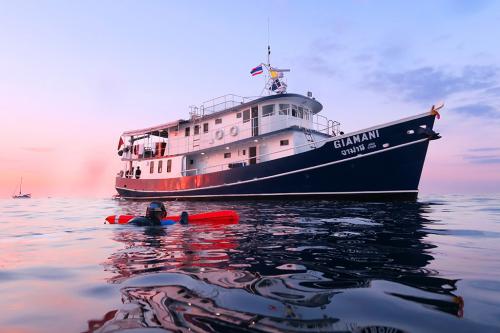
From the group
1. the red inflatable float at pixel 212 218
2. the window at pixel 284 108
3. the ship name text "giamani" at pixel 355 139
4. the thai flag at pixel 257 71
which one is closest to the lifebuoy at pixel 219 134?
the window at pixel 284 108

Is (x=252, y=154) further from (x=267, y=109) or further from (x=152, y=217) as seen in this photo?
(x=152, y=217)

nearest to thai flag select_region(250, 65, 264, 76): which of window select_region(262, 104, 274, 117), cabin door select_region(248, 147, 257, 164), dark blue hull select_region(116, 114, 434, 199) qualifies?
window select_region(262, 104, 274, 117)

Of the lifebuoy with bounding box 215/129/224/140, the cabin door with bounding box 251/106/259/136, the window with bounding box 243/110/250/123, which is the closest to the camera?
the cabin door with bounding box 251/106/259/136

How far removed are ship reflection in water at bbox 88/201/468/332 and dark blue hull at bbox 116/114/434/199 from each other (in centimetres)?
935

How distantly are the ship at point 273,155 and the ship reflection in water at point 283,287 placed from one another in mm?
9450

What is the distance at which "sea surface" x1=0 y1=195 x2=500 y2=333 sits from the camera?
1916 millimetres

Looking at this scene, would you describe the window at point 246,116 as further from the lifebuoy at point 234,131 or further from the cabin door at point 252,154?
the cabin door at point 252,154

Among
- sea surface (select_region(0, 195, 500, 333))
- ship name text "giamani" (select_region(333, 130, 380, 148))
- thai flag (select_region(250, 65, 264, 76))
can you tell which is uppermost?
thai flag (select_region(250, 65, 264, 76))

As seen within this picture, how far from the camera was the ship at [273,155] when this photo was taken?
13680 mm

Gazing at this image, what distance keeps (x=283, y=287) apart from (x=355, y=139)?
41.0 feet

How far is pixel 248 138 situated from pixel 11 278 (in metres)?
14.9

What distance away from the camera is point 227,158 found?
66.1 feet

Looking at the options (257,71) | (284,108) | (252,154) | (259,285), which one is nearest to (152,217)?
(259,285)

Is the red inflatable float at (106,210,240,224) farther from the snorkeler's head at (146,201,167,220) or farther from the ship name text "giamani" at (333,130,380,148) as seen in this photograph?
the ship name text "giamani" at (333,130,380,148)
